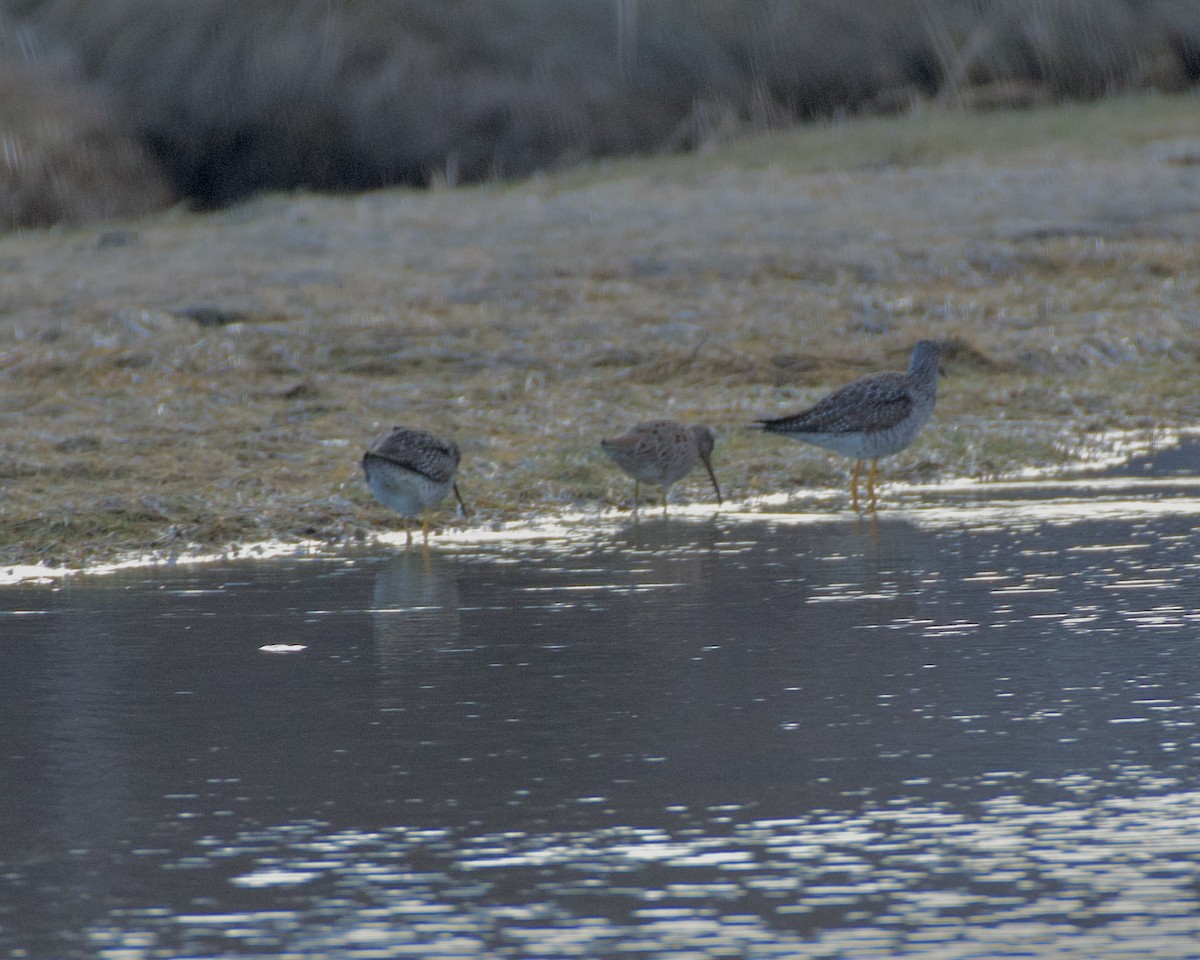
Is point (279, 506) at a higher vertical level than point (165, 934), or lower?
higher

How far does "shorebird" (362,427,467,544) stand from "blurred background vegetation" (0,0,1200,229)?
73.2ft

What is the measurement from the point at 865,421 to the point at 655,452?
1291 mm

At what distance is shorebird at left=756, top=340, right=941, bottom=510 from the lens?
451 inches

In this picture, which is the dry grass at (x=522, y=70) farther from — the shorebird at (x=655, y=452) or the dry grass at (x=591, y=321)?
the shorebird at (x=655, y=452)

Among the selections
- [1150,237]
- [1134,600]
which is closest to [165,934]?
[1134,600]

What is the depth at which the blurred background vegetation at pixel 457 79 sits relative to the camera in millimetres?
33031

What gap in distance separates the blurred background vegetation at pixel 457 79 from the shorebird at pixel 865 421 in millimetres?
20721

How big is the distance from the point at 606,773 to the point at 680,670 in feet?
4.44

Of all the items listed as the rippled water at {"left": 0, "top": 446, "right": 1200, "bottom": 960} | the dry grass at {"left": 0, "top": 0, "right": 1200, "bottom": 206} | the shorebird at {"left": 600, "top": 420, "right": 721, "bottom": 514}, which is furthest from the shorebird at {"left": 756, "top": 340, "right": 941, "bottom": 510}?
the dry grass at {"left": 0, "top": 0, "right": 1200, "bottom": 206}

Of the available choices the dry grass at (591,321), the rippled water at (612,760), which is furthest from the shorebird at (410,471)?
the rippled water at (612,760)

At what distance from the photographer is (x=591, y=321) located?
62.9 feet

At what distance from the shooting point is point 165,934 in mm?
4117

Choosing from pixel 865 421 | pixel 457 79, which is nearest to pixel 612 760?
pixel 865 421

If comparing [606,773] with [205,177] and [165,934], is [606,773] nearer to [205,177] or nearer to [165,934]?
[165,934]
